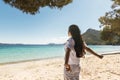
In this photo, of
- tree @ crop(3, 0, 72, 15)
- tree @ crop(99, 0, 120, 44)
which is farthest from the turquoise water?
tree @ crop(3, 0, 72, 15)

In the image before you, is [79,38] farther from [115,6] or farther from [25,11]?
[115,6]

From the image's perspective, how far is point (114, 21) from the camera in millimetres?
20203

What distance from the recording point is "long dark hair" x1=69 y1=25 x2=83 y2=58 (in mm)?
4871

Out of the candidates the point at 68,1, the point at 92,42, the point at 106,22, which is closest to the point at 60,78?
the point at 68,1

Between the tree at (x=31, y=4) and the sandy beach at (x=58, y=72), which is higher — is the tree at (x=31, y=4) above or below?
above

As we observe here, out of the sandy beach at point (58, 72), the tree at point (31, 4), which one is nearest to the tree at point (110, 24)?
the sandy beach at point (58, 72)

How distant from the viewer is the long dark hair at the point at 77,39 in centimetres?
487

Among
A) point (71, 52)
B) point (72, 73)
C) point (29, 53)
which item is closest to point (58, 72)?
point (72, 73)

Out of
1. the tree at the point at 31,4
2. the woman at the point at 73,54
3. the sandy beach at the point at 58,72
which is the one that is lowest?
the sandy beach at the point at 58,72

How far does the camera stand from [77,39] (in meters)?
4.91

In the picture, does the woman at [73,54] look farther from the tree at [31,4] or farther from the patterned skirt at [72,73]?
the tree at [31,4]

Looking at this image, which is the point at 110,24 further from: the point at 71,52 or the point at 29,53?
the point at 29,53

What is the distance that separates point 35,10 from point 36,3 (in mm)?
209

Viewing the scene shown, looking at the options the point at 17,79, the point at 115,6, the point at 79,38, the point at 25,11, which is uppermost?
the point at 115,6
